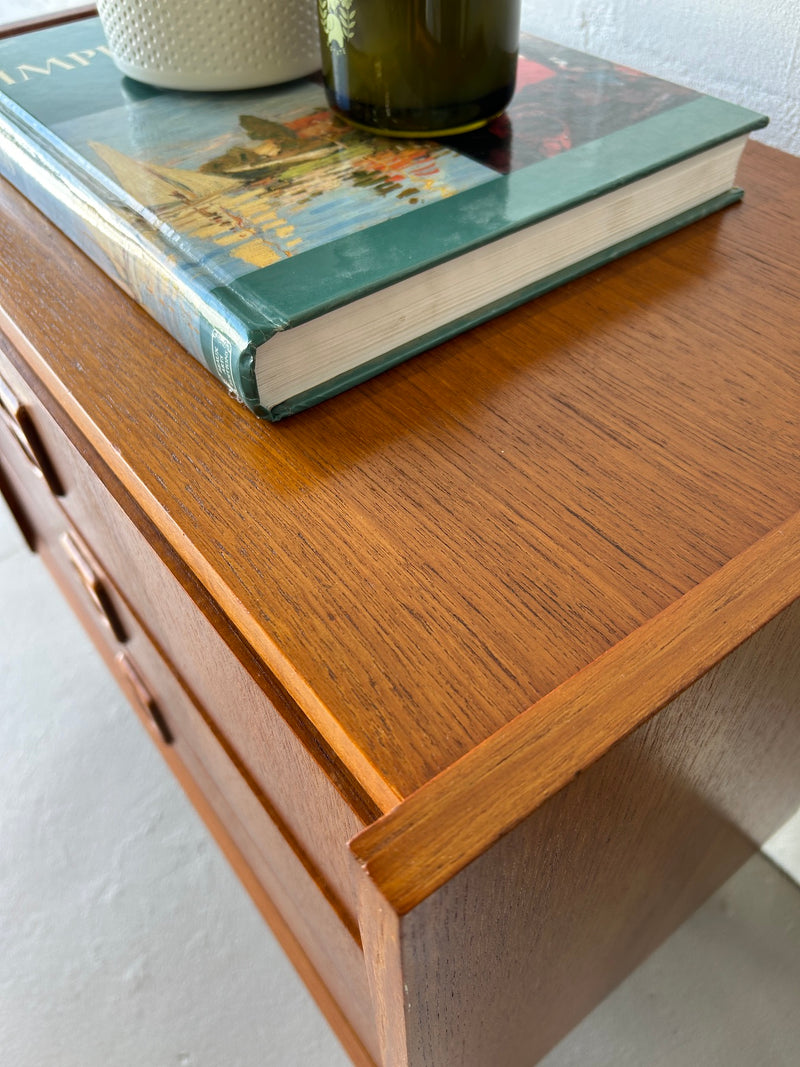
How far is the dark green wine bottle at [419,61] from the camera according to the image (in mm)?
404

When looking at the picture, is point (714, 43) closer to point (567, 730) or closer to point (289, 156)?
point (289, 156)

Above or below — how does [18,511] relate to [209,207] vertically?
below

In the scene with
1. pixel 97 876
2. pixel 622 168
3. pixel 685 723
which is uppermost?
pixel 622 168

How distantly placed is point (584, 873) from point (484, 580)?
0.16 metres

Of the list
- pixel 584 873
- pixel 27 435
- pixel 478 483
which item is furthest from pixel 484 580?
pixel 27 435

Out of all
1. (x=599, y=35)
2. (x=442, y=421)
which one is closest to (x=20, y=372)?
(x=442, y=421)

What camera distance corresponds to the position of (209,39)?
18.5 inches

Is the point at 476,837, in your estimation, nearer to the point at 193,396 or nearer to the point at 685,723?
the point at 685,723

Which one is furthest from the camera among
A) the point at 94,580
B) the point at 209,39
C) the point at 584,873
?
the point at 94,580

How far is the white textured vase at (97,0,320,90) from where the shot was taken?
0.46m

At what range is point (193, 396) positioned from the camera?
374 mm

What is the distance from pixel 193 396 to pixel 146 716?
1.77ft

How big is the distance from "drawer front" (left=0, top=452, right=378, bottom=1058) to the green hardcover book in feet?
0.92

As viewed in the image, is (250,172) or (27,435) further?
(27,435)
